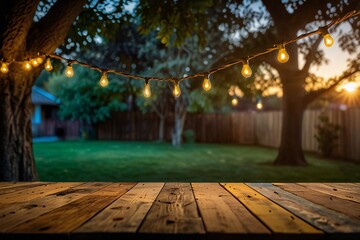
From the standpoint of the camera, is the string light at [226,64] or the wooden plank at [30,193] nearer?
the wooden plank at [30,193]

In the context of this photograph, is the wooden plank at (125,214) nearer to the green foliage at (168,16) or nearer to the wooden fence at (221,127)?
the green foliage at (168,16)

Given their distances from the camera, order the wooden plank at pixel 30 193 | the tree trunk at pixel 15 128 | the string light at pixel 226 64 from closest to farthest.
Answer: the wooden plank at pixel 30 193, the string light at pixel 226 64, the tree trunk at pixel 15 128

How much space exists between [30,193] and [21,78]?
2.88m

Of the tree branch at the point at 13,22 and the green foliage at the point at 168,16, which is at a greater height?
the green foliage at the point at 168,16

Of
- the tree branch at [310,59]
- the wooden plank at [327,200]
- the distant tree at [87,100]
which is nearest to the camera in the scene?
the wooden plank at [327,200]

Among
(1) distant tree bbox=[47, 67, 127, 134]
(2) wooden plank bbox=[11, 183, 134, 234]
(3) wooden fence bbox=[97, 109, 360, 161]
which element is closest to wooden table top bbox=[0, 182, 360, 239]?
(2) wooden plank bbox=[11, 183, 134, 234]

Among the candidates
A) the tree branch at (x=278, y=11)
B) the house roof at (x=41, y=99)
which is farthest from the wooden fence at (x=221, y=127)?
the house roof at (x=41, y=99)

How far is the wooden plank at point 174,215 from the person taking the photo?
1633 millimetres

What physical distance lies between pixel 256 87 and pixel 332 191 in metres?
12.5

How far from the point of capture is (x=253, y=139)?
20.3 meters

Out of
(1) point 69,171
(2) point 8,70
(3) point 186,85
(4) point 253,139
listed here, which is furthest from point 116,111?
(2) point 8,70

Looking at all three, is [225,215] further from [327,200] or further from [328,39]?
[328,39]

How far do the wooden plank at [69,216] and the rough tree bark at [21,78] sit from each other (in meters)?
3.02

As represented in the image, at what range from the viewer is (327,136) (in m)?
12.0
